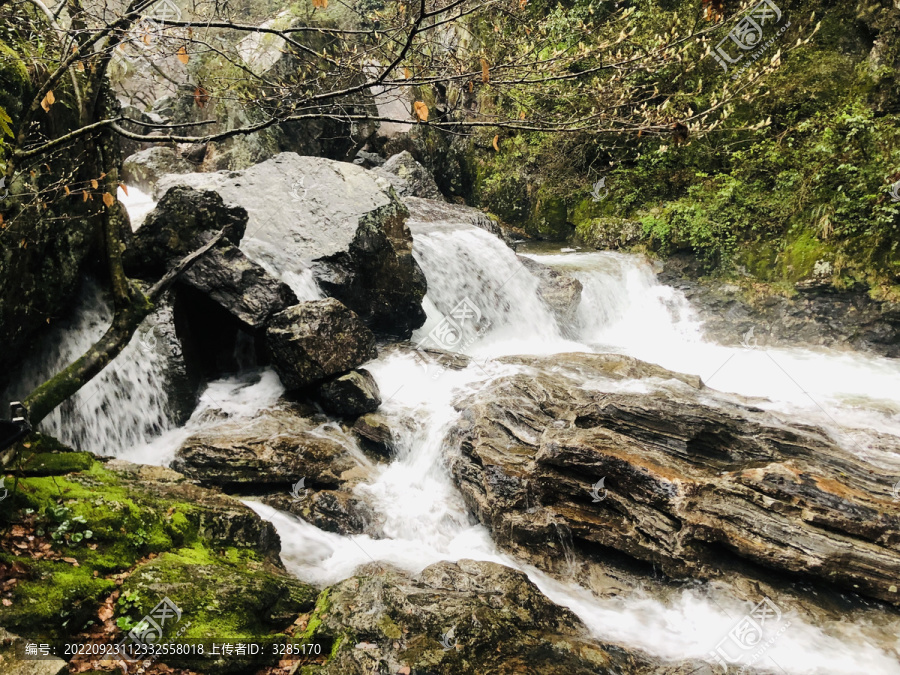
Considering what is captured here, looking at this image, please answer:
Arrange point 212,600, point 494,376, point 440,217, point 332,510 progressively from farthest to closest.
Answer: point 440,217 < point 494,376 < point 332,510 < point 212,600

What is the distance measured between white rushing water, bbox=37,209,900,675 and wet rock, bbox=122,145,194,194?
9.83 metres

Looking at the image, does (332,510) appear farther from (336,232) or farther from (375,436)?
(336,232)

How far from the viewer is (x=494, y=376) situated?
935 centimetres

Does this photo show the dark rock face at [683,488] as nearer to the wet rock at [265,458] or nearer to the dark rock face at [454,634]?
the dark rock face at [454,634]

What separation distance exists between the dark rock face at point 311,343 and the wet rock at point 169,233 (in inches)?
A: 73.2

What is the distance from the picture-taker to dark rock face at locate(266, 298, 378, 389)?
809 centimetres

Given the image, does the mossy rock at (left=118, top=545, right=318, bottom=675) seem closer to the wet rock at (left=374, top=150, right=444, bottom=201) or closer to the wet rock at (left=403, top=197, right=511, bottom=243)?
the wet rock at (left=403, top=197, right=511, bottom=243)

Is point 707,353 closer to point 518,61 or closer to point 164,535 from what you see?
point 518,61

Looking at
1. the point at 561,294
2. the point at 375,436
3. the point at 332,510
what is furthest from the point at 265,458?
the point at 561,294

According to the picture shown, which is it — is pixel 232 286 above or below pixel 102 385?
above

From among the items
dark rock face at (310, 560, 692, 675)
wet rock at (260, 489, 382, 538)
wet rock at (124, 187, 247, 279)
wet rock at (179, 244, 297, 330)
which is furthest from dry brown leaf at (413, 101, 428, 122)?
wet rock at (179, 244, 297, 330)

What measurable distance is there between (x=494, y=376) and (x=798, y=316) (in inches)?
325

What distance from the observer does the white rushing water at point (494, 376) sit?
496 centimetres

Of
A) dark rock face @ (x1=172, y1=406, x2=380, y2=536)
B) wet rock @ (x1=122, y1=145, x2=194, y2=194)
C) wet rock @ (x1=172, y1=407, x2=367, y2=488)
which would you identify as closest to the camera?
dark rock face @ (x1=172, y1=406, x2=380, y2=536)
